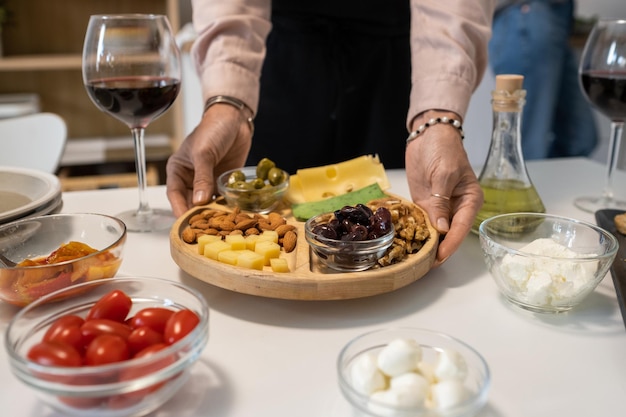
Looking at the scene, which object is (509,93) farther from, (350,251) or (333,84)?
(333,84)

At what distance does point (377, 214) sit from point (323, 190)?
276 mm

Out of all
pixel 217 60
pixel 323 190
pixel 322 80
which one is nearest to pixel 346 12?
pixel 322 80

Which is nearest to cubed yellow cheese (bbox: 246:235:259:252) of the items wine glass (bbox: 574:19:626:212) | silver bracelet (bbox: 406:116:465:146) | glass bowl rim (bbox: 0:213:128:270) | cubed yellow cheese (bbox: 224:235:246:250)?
cubed yellow cheese (bbox: 224:235:246:250)

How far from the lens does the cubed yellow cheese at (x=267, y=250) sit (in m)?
0.71

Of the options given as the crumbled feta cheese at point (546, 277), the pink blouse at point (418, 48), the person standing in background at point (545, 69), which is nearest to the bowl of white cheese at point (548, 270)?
the crumbled feta cheese at point (546, 277)

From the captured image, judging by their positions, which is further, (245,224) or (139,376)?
(245,224)

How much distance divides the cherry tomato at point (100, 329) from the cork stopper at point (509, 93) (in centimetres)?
63

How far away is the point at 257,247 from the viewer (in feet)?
2.36

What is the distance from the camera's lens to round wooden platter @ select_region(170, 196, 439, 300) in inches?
25.2

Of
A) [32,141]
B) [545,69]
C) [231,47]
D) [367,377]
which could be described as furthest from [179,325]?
[545,69]

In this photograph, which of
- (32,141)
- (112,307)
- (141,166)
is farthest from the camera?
(32,141)

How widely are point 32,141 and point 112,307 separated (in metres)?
1.28

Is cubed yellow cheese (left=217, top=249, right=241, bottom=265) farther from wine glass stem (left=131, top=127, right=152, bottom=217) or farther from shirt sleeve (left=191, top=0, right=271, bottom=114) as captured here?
shirt sleeve (left=191, top=0, right=271, bottom=114)

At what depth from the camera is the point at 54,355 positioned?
454 millimetres
